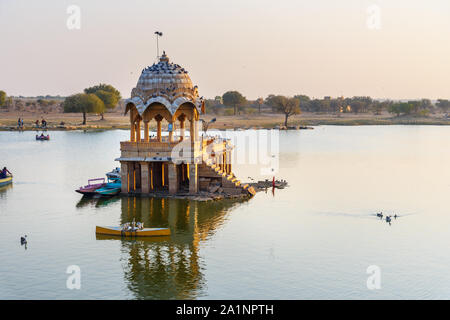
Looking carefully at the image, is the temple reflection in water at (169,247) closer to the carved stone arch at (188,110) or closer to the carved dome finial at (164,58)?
the carved stone arch at (188,110)

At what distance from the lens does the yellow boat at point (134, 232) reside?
128 feet

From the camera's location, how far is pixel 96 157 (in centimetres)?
9125

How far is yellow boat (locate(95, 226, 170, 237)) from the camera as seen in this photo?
39.0 meters

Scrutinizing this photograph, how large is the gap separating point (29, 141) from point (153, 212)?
84164 millimetres

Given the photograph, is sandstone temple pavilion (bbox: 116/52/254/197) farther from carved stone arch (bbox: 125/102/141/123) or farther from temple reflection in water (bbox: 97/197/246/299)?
temple reflection in water (bbox: 97/197/246/299)

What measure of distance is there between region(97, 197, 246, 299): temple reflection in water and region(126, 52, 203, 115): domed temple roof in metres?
8.71

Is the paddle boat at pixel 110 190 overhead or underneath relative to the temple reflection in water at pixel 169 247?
overhead

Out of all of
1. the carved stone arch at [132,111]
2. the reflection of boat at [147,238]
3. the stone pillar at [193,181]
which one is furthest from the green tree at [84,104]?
the reflection of boat at [147,238]

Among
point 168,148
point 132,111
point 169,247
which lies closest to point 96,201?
point 168,148

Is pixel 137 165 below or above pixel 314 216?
above

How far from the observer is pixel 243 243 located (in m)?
38.4

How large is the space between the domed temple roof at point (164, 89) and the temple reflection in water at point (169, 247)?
871 centimetres
